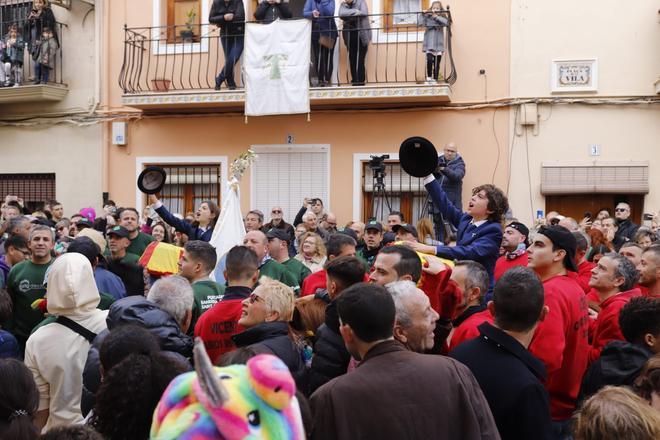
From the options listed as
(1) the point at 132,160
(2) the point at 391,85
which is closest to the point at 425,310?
(2) the point at 391,85

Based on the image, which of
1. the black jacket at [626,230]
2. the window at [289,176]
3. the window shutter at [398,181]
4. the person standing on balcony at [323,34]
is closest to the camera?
the black jacket at [626,230]

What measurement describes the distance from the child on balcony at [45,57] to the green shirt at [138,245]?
757 centimetres

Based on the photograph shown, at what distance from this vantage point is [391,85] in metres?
12.7

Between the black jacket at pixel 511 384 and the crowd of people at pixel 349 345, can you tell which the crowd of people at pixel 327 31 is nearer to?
the crowd of people at pixel 349 345

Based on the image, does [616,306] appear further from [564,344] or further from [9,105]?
[9,105]

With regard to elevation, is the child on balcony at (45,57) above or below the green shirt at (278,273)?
above

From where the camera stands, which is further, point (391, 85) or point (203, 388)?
point (391, 85)

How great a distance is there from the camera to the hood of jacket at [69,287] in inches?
171

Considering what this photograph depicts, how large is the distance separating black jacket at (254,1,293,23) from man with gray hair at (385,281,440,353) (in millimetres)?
10681

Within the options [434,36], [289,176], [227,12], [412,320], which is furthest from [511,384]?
[227,12]

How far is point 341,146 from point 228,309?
9.16 m

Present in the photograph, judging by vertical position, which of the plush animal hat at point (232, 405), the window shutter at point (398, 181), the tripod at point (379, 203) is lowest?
the plush animal hat at point (232, 405)

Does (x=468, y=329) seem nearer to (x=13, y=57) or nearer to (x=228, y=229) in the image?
(x=228, y=229)

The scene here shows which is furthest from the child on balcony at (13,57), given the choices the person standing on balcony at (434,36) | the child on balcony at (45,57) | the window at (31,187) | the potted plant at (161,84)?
the person standing on balcony at (434,36)
